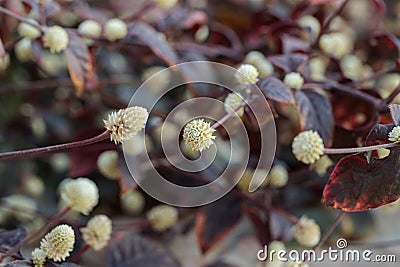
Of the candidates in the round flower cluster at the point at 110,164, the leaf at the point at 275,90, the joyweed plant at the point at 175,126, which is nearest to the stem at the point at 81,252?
the joyweed plant at the point at 175,126

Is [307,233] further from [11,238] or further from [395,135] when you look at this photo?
[11,238]

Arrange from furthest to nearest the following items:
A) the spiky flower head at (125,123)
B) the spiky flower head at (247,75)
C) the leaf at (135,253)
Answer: the leaf at (135,253), the spiky flower head at (247,75), the spiky flower head at (125,123)

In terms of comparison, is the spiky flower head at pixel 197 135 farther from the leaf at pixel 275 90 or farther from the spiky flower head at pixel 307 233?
the spiky flower head at pixel 307 233

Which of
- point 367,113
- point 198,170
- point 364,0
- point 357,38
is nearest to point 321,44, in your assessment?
point 367,113

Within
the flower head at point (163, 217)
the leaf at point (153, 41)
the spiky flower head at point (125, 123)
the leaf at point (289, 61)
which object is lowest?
the spiky flower head at point (125, 123)

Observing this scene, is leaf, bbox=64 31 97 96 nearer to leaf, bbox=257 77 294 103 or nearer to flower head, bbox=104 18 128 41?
flower head, bbox=104 18 128 41

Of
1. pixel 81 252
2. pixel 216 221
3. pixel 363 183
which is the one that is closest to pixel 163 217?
pixel 216 221
